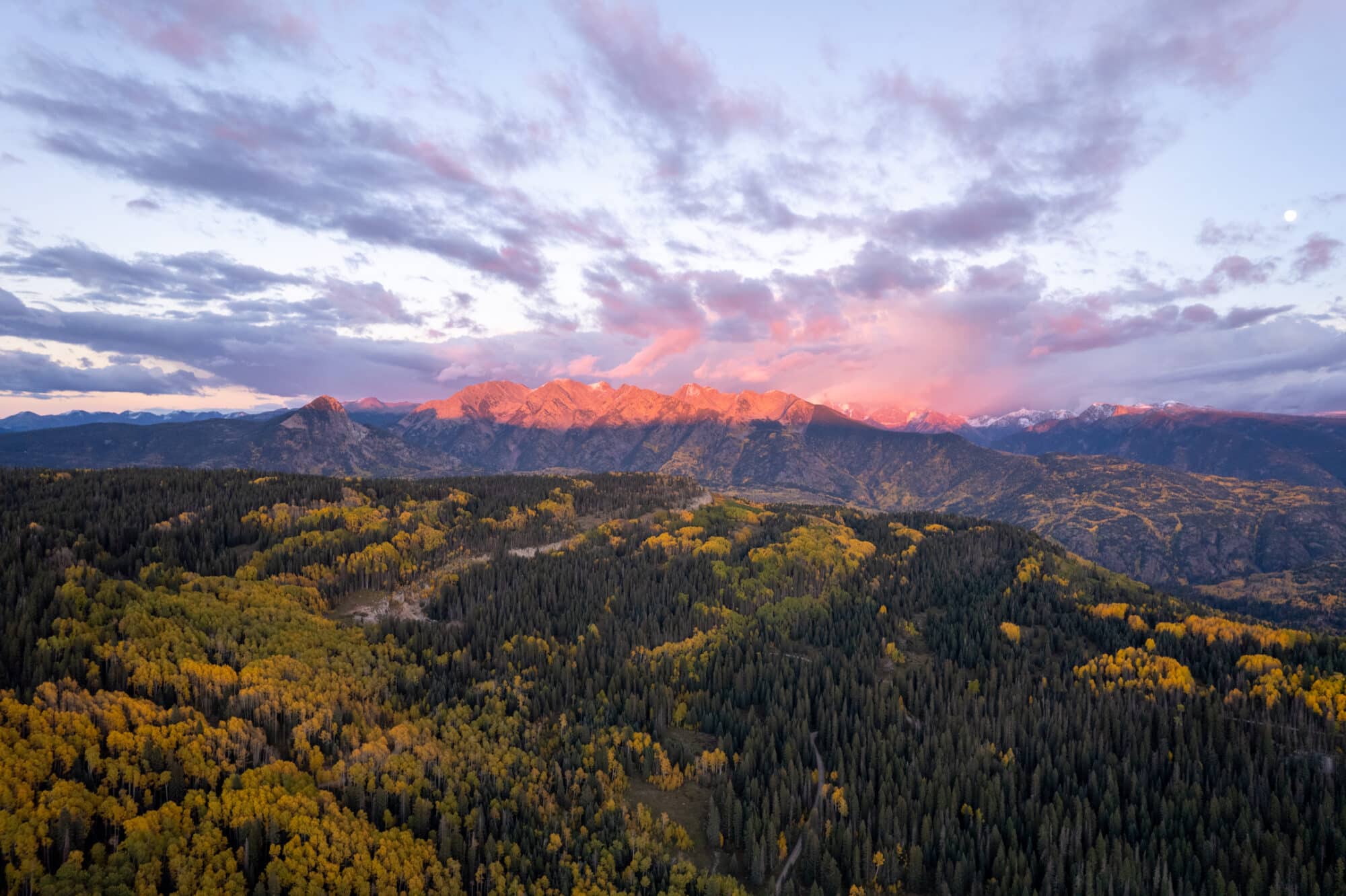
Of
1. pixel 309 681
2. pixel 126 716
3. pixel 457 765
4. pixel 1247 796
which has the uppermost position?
pixel 126 716

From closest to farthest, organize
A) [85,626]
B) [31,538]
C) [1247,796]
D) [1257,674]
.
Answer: [1247,796], [85,626], [1257,674], [31,538]

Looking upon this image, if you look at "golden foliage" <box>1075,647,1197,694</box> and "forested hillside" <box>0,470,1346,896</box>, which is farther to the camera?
"golden foliage" <box>1075,647,1197,694</box>

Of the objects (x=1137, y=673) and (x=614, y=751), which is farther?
(x=1137, y=673)

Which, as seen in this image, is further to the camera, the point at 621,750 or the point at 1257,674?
the point at 1257,674

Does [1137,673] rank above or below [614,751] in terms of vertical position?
below

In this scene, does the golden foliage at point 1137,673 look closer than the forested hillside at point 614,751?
No

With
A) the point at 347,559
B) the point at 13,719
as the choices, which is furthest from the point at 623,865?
the point at 347,559

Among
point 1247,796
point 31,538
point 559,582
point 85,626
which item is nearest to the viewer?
point 1247,796

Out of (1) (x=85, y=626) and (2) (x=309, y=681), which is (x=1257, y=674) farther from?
(1) (x=85, y=626)
